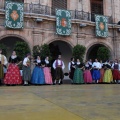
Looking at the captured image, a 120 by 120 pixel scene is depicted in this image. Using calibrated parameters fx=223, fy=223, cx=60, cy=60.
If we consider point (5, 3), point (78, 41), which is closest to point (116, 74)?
point (78, 41)

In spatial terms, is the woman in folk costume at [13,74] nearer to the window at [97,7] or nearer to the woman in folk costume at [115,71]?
the woman in folk costume at [115,71]

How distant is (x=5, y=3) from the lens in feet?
43.7

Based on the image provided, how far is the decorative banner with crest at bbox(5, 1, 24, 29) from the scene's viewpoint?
43.8ft

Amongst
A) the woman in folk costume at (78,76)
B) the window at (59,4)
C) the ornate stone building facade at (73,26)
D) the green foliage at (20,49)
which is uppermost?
the window at (59,4)

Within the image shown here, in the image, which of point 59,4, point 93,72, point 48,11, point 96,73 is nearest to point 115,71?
point 96,73

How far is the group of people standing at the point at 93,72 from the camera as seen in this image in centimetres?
1131

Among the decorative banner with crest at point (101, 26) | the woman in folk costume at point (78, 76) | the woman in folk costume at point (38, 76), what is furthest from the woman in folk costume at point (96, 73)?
the decorative banner with crest at point (101, 26)

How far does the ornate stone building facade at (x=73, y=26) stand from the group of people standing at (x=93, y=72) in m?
3.58

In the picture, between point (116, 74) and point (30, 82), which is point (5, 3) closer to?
point (30, 82)

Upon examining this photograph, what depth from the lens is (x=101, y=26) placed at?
1616 centimetres

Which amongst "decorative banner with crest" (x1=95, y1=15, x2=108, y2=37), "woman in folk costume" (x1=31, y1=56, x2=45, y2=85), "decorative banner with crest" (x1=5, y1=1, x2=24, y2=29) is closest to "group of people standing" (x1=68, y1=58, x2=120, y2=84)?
"woman in folk costume" (x1=31, y1=56, x2=45, y2=85)

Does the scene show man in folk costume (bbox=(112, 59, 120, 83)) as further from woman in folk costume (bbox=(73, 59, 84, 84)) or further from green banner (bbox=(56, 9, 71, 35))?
green banner (bbox=(56, 9, 71, 35))

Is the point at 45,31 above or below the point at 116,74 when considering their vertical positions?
above

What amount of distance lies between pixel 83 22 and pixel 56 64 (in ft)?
19.4
